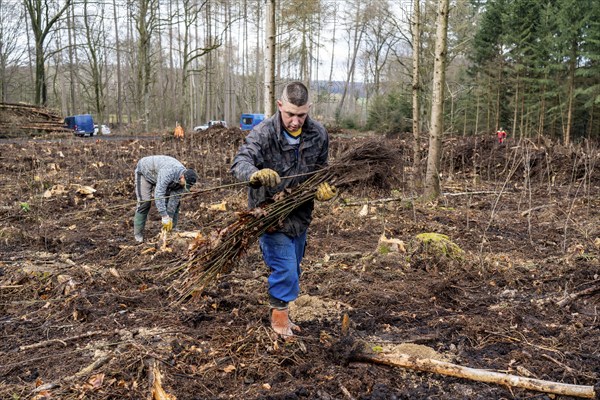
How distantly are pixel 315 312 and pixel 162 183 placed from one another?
2777mm

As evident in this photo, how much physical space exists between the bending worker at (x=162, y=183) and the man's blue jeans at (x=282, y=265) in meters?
2.55

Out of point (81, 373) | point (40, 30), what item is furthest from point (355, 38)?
point (81, 373)

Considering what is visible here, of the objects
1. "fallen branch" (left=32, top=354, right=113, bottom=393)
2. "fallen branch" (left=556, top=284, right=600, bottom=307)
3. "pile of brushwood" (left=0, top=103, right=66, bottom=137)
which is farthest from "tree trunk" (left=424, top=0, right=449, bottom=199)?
"pile of brushwood" (left=0, top=103, right=66, bottom=137)

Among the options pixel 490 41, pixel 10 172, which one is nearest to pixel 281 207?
pixel 10 172

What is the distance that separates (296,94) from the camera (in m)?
3.04

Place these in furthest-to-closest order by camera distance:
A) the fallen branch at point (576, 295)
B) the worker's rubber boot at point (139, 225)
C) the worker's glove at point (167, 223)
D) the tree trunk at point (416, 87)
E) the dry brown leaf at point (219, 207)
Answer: the tree trunk at point (416, 87)
the dry brown leaf at point (219, 207)
the worker's rubber boot at point (139, 225)
the worker's glove at point (167, 223)
the fallen branch at point (576, 295)

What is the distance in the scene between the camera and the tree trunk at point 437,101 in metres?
7.76

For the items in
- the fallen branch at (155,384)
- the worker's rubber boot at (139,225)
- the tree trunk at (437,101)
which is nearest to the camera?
the fallen branch at (155,384)

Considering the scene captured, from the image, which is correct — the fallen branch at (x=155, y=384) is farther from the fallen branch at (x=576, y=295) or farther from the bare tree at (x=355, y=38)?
the bare tree at (x=355, y=38)

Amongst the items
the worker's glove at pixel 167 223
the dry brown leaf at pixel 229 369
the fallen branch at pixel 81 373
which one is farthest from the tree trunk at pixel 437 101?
the fallen branch at pixel 81 373

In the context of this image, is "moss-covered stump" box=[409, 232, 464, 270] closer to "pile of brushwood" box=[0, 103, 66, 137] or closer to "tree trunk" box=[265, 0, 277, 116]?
"tree trunk" box=[265, 0, 277, 116]

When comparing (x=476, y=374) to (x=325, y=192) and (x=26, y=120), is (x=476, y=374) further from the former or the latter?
(x=26, y=120)

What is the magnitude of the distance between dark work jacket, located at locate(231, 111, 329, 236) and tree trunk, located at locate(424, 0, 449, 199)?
5.25 metres

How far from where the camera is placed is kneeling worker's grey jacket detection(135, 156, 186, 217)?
18.8ft
